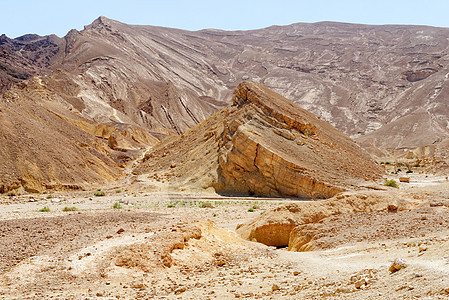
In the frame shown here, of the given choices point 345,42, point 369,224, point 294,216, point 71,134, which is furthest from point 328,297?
→ point 345,42

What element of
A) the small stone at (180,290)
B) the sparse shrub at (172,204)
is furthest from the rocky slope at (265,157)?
the small stone at (180,290)

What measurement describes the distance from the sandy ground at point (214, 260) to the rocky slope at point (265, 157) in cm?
1320

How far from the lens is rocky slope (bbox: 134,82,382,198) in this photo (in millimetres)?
26094

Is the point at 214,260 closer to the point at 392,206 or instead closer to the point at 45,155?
the point at 392,206

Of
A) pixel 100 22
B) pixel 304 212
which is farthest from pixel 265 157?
pixel 100 22

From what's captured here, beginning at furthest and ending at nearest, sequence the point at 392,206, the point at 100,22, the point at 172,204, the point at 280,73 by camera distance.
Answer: the point at 280,73 < the point at 100,22 < the point at 172,204 < the point at 392,206

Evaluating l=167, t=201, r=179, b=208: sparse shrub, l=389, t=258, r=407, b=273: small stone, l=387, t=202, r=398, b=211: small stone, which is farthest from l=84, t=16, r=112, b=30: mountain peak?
l=389, t=258, r=407, b=273: small stone

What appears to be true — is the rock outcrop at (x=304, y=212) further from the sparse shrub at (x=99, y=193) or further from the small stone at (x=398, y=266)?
the sparse shrub at (x=99, y=193)

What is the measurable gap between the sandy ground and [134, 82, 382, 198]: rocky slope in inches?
520

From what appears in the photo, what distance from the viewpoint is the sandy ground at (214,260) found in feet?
19.7

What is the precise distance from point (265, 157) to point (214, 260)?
17249mm

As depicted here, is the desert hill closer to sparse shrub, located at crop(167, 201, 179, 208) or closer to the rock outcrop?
sparse shrub, located at crop(167, 201, 179, 208)

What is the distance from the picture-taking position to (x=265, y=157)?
26438 mm

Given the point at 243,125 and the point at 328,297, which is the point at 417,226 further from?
the point at 243,125
